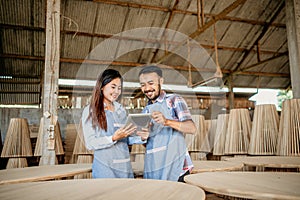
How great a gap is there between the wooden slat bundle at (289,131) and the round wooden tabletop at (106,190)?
7.60 ft

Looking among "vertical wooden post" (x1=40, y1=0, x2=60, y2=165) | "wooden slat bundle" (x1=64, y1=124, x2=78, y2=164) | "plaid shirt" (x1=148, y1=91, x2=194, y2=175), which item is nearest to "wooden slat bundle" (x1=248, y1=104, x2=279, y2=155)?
"plaid shirt" (x1=148, y1=91, x2=194, y2=175)

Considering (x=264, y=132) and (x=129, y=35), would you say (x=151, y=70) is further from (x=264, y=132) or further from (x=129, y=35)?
(x=129, y=35)

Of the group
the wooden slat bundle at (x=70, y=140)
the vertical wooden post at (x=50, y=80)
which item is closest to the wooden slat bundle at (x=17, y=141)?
the vertical wooden post at (x=50, y=80)

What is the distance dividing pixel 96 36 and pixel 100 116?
6.74 metres

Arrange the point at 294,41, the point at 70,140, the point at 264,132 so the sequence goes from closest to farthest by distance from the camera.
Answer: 1. the point at 264,132
2. the point at 294,41
3. the point at 70,140

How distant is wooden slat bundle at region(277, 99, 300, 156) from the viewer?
3.10 m

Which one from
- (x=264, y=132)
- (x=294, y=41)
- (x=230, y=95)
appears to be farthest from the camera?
(x=230, y=95)

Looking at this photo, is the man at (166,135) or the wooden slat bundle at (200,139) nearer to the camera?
the man at (166,135)

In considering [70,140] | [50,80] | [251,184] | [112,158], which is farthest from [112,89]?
[70,140]

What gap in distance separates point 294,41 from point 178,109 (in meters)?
4.82

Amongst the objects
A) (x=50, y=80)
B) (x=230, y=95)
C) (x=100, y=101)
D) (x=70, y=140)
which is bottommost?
(x=70, y=140)

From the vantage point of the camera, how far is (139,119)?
1.71 meters

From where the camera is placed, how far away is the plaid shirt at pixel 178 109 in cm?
182

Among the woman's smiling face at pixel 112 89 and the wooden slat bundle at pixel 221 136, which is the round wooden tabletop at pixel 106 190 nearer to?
the woman's smiling face at pixel 112 89
